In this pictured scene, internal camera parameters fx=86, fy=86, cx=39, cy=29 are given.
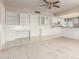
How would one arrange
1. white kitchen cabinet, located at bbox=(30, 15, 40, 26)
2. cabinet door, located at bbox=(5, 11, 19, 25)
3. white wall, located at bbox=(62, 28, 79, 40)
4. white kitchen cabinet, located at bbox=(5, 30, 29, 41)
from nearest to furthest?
white kitchen cabinet, located at bbox=(5, 30, 29, 41), cabinet door, located at bbox=(5, 11, 19, 25), white kitchen cabinet, located at bbox=(30, 15, 40, 26), white wall, located at bbox=(62, 28, 79, 40)

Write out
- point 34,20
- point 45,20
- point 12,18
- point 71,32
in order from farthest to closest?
point 71,32
point 45,20
point 34,20
point 12,18

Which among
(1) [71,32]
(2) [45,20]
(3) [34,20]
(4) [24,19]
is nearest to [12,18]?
(4) [24,19]

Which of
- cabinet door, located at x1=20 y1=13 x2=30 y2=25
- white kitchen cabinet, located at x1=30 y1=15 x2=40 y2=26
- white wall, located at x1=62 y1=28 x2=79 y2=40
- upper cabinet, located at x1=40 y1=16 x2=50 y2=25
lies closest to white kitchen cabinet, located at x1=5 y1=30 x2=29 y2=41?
cabinet door, located at x1=20 y1=13 x2=30 y2=25

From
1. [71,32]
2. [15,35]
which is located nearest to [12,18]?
[15,35]

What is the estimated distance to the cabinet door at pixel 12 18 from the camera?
5675mm

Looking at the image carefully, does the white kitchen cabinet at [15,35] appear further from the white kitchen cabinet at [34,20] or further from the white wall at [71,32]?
the white wall at [71,32]

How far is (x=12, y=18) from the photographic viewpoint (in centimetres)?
590

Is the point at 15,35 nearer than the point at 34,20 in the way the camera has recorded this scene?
Yes

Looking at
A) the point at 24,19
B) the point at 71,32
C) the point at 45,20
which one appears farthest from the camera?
the point at 71,32

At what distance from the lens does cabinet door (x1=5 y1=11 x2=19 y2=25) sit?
18.6 feet

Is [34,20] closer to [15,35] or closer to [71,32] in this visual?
[15,35]

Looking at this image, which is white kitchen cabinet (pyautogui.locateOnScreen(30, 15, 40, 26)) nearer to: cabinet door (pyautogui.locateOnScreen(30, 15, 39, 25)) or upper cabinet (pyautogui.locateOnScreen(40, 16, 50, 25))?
cabinet door (pyautogui.locateOnScreen(30, 15, 39, 25))

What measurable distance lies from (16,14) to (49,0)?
2622mm

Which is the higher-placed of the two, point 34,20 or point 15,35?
point 34,20
